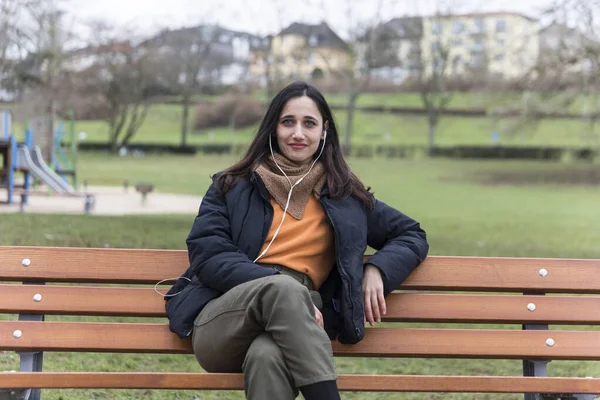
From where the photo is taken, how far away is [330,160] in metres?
3.47

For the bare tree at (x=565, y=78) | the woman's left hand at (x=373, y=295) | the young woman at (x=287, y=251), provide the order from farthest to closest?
the bare tree at (x=565, y=78) < the woman's left hand at (x=373, y=295) < the young woman at (x=287, y=251)

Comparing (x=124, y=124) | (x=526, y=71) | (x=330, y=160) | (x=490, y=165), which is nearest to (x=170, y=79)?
(x=124, y=124)

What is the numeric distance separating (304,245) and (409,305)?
0.52 m

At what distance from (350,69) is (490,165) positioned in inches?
367

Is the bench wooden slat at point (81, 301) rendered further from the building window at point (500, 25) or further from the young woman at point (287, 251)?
the building window at point (500, 25)

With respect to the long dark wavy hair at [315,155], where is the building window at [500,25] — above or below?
above

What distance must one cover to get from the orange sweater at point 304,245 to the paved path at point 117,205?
1282 centimetres

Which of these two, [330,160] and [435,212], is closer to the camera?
[330,160]

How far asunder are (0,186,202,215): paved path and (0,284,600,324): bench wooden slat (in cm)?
1240

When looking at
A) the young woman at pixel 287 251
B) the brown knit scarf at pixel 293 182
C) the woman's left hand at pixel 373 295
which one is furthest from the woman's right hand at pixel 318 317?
the brown knit scarf at pixel 293 182

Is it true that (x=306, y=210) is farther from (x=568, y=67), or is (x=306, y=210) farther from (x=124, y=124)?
(x=124, y=124)

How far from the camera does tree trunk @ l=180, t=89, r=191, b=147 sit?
→ 164 ft

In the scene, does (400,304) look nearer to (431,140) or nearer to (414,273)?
(414,273)

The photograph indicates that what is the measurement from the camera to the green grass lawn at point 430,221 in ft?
17.8
